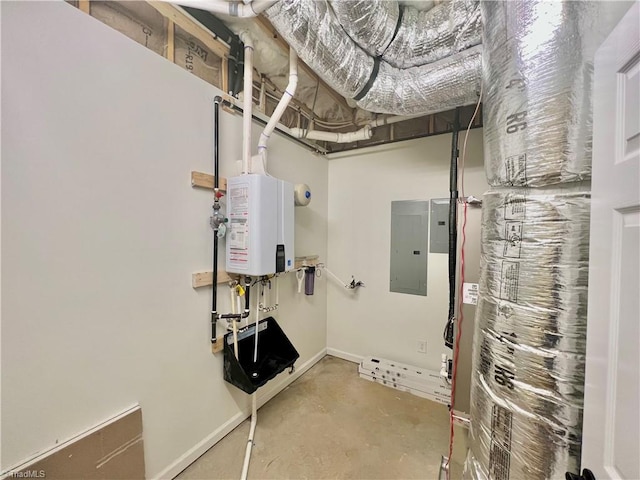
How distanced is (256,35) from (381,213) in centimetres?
190

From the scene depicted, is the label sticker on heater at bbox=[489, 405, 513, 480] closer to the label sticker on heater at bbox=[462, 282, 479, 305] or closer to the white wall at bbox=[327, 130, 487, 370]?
the label sticker on heater at bbox=[462, 282, 479, 305]

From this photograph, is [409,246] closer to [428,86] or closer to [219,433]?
[428,86]

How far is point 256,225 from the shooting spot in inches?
58.6

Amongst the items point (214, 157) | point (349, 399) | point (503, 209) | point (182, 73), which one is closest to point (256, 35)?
point (182, 73)

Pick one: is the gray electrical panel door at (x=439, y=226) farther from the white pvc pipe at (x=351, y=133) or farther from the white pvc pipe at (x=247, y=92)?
the white pvc pipe at (x=247, y=92)

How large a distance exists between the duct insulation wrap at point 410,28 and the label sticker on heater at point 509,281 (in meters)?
1.39

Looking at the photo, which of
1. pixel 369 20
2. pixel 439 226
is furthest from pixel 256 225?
pixel 439 226

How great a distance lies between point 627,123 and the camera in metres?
0.57

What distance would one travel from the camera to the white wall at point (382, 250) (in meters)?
2.37

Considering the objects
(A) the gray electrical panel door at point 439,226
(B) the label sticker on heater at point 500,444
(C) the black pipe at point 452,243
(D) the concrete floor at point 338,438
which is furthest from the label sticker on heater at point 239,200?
(A) the gray electrical panel door at point 439,226

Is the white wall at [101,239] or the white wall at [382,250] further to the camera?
the white wall at [382,250]

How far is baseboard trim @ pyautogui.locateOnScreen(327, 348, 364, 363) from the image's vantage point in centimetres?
280

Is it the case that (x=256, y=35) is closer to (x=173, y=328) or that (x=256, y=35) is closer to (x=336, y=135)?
(x=336, y=135)

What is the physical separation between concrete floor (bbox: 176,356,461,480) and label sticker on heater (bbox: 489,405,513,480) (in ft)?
2.57
